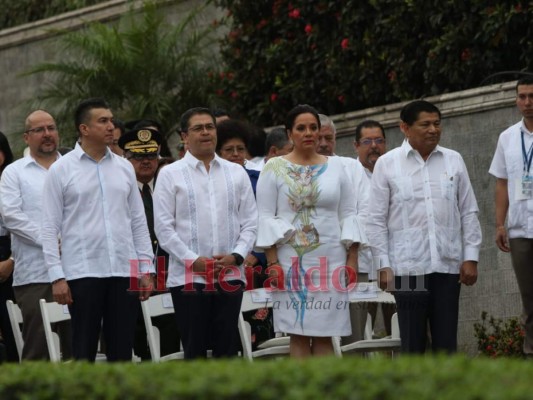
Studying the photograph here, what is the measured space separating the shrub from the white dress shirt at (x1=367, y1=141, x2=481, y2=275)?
227cm

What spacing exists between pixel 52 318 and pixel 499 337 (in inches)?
173

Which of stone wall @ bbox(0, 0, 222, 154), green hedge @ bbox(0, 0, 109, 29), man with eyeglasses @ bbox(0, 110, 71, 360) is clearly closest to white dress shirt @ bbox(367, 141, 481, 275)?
man with eyeglasses @ bbox(0, 110, 71, 360)

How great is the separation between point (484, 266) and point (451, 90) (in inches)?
85.3

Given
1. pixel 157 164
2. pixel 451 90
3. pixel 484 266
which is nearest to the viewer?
pixel 157 164

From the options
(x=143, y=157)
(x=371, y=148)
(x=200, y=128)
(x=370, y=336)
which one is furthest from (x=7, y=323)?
(x=371, y=148)

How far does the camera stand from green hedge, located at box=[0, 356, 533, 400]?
5.36 meters

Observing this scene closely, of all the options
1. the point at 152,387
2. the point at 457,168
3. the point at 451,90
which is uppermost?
the point at 451,90

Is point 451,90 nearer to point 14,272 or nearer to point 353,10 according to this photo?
point 353,10

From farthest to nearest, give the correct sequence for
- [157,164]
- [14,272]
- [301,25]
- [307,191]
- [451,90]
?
[301,25], [451,90], [157,164], [14,272], [307,191]

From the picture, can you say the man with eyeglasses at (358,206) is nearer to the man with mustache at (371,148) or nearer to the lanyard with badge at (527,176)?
the man with mustache at (371,148)

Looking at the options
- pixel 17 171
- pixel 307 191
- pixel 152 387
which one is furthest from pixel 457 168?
pixel 152 387

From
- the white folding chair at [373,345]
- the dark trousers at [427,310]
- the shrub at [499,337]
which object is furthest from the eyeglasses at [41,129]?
the shrub at [499,337]

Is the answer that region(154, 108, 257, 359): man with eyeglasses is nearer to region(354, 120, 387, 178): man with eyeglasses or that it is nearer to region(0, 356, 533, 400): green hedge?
region(354, 120, 387, 178): man with eyeglasses

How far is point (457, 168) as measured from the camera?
34.1ft
